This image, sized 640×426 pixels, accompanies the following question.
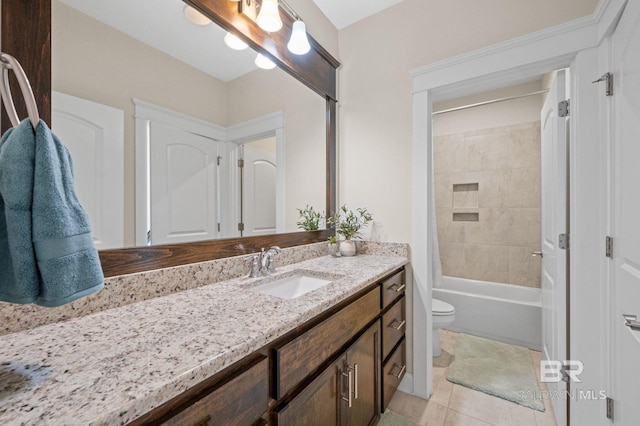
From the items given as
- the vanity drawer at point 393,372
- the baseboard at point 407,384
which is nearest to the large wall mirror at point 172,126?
the vanity drawer at point 393,372

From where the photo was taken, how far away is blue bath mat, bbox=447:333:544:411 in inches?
65.6

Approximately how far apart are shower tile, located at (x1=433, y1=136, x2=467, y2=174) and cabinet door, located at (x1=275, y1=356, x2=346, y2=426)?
8.84 feet

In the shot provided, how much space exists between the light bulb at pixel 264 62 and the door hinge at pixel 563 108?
1.58 m

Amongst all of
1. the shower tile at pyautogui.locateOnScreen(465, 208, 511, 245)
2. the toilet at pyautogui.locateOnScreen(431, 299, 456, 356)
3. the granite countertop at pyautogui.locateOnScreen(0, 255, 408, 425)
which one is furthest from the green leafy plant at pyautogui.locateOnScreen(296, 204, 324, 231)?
the shower tile at pyautogui.locateOnScreen(465, 208, 511, 245)

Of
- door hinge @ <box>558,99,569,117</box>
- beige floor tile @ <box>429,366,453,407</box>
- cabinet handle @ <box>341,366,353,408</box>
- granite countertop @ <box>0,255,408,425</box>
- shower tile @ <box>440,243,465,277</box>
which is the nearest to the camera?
granite countertop @ <box>0,255,408,425</box>

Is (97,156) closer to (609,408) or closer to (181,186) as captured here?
(181,186)

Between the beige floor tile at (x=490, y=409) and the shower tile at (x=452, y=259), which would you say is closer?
the beige floor tile at (x=490, y=409)

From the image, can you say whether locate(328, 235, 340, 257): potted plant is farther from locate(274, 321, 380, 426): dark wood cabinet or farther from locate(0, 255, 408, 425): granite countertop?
locate(0, 255, 408, 425): granite countertop

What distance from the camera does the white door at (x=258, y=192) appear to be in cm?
144

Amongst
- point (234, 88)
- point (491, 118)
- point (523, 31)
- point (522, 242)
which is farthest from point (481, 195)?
point (234, 88)

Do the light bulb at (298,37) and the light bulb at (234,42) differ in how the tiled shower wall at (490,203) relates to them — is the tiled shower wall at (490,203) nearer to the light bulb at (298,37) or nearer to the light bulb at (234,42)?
the light bulb at (298,37)

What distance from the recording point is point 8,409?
397 millimetres

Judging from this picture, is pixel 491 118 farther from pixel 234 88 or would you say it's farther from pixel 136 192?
pixel 136 192

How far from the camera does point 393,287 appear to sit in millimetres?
1539
